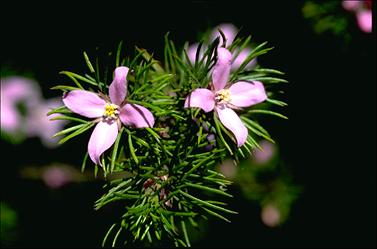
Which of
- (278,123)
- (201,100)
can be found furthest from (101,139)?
(278,123)

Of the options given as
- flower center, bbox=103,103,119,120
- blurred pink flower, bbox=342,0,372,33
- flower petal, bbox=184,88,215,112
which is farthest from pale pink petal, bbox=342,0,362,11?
flower center, bbox=103,103,119,120

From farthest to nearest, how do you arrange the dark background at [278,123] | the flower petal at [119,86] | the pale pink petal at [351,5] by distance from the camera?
the dark background at [278,123] < the pale pink petal at [351,5] < the flower petal at [119,86]

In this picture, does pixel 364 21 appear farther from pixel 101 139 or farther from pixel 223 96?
pixel 101 139

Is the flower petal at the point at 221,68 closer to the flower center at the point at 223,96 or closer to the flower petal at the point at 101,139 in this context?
the flower center at the point at 223,96

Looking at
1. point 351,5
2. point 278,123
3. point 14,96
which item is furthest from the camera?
point 278,123

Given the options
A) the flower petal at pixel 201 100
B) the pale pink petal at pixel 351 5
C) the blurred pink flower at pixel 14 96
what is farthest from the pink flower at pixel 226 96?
the blurred pink flower at pixel 14 96

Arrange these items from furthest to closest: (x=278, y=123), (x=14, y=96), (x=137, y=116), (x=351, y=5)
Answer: (x=278, y=123), (x=14, y=96), (x=351, y=5), (x=137, y=116)
